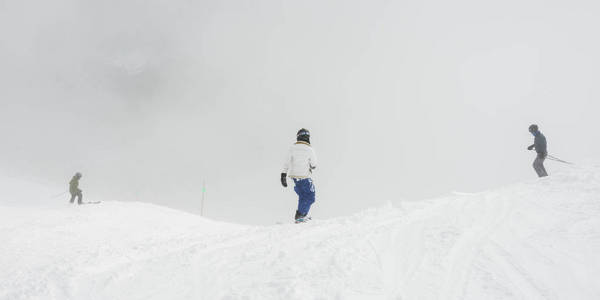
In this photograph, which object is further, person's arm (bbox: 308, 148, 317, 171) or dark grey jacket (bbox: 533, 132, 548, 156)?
dark grey jacket (bbox: 533, 132, 548, 156)

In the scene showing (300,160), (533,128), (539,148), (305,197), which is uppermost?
(533,128)

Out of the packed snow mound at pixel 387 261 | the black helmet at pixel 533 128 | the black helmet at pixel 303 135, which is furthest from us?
the black helmet at pixel 533 128

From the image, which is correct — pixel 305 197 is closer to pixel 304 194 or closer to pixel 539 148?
pixel 304 194

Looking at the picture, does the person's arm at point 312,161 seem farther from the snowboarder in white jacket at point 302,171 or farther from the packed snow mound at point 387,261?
the packed snow mound at point 387,261

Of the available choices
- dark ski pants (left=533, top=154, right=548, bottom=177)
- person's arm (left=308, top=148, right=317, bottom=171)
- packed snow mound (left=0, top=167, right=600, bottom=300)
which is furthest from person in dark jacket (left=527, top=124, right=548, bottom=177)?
person's arm (left=308, top=148, right=317, bottom=171)

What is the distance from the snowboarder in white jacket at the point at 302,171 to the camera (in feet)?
25.1

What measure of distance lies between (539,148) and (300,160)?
9759mm

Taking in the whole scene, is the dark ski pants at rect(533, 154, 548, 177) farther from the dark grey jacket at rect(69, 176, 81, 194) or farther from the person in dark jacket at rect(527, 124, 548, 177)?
the dark grey jacket at rect(69, 176, 81, 194)

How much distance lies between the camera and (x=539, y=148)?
11695mm

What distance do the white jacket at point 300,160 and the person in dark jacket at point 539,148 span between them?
9.21 m

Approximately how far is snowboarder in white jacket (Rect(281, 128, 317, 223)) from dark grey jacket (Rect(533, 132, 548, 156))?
9324 mm

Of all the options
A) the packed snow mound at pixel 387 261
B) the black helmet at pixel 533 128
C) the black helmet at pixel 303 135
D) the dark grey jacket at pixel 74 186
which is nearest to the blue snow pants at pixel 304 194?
the black helmet at pixel 303 135

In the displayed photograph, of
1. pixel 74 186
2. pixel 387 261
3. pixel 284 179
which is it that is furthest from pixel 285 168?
pixel 74 186

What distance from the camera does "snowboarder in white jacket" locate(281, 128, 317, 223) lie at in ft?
25.1
